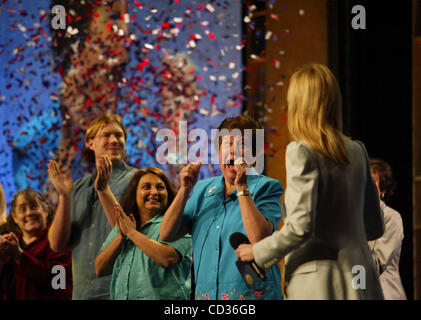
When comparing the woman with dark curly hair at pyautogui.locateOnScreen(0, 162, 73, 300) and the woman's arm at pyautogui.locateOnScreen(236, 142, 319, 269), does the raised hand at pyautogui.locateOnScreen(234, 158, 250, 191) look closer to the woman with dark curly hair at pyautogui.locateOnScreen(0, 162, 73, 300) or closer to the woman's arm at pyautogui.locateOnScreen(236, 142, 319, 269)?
the woman's arm at pyautogui.locateOnScreen(236, 142, 319, 269)

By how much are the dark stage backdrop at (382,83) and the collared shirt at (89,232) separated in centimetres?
165

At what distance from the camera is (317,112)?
72.8 inches

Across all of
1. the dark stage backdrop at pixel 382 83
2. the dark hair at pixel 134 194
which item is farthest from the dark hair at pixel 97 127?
the dark stage backdrop at pixel 382 83

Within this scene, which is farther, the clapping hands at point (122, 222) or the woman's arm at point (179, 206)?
the clapping hands at point (122, 222)

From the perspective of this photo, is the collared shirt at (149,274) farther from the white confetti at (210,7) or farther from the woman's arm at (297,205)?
the white confetti at (210,7)

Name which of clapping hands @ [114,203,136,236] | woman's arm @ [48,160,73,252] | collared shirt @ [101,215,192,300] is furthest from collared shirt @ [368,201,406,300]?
woman's arm @ [48,160,73,252]

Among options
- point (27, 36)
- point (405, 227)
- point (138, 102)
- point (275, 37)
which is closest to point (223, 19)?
point (275, 37)

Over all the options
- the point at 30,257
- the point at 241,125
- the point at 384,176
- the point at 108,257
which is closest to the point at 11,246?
the point at 30,257

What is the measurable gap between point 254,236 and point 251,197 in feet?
0.45

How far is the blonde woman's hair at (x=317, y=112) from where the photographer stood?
1.83 m

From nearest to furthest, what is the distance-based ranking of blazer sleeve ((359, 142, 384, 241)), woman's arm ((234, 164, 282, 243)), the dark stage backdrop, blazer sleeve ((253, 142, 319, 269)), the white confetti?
blazer sleeve ((253, 142, 319, 269)), blazer sleeve ((359, 142, 384, 241)), woman's arm ((234, 164, 282, 243)), the dark stage backdrop, the white confetti

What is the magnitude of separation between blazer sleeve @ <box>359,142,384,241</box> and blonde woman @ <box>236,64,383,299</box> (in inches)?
2.5

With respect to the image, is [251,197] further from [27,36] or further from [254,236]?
[27,36]

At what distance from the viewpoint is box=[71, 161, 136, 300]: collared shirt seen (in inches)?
114
